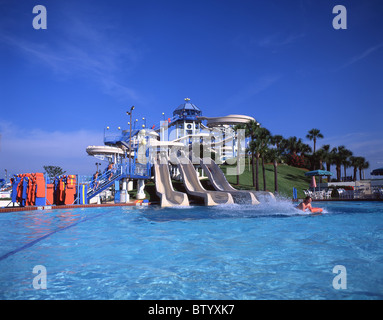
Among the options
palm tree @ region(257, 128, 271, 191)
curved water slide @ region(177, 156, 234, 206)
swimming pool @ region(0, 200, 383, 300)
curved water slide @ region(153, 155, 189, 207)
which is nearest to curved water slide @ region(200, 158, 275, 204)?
curved water slide @ region(177, 156, 234, 206)

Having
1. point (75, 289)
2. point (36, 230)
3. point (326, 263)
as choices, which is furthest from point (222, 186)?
point (75, 289)

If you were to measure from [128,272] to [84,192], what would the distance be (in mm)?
16864

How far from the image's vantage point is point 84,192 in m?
21.2

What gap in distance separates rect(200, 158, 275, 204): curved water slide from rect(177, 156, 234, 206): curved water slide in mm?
1149

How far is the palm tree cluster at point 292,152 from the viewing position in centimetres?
3036

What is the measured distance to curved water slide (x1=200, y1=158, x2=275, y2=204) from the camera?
21641 mm

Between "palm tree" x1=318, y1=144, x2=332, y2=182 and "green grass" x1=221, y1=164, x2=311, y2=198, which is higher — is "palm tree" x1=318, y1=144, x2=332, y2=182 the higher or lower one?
the higher one

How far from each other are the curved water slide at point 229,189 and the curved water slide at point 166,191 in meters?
4.48

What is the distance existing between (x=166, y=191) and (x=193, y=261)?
61.5 ft

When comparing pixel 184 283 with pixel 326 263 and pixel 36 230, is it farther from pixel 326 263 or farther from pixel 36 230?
pixel 36 230

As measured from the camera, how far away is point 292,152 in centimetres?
6156
